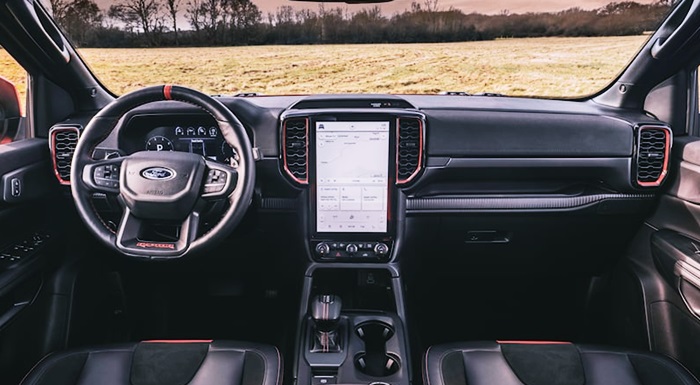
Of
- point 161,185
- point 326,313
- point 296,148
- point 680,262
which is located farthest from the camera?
point 296,148

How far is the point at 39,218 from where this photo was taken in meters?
2.39

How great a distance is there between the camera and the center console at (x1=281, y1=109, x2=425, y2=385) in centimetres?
216

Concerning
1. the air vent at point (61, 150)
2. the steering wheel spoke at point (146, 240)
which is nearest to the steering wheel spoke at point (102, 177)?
the steering wheel spoke at point (146, 240)

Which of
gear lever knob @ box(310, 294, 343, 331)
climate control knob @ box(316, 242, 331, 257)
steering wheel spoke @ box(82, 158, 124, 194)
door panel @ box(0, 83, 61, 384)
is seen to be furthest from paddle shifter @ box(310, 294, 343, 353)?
door panel @ box(0, 83, 61, 384)

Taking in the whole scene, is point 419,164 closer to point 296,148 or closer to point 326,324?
point 296,148

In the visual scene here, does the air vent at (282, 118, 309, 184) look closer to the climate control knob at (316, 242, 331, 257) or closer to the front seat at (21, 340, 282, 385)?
the climate control knob at (316, 242, 331, 257)

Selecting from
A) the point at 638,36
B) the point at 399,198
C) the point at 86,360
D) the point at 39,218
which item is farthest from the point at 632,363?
the point at 39,218

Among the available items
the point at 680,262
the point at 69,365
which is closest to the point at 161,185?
the point at 69,365

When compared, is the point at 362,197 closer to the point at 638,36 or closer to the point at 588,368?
the point at 588,368

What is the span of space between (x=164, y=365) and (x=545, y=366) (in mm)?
1295

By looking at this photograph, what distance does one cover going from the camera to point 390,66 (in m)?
3.89

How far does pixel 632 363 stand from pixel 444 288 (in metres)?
1.06

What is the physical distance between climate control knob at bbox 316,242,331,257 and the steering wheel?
0.65 meters

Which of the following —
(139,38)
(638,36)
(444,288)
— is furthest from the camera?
(139,38)
